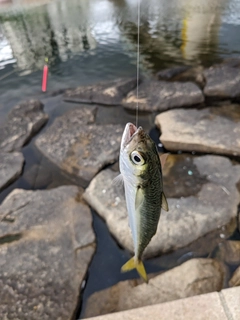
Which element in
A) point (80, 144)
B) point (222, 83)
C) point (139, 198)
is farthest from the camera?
point (222, 83)

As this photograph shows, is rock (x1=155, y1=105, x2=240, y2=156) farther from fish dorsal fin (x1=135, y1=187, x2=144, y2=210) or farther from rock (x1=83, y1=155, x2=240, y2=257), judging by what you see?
fish dorsal fin (x1=135, y1=187, x2=144, y2=210)

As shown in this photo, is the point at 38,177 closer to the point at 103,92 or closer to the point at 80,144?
the point at 80,144

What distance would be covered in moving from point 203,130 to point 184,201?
78.7 inches

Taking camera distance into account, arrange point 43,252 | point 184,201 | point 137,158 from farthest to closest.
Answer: point 184,201 < point 43,252 < point 137,158

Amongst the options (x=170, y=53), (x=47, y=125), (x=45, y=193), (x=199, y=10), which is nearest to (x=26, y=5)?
(x=199, y=10)

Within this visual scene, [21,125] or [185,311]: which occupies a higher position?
[185,311]

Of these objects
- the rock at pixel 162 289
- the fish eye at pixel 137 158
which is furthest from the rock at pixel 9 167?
the fish eye at pixel 137 158

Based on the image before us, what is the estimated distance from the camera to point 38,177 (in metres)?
5.14

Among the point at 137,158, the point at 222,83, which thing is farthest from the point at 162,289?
the point at 222,83

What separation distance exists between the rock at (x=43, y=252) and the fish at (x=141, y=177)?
63.0 inches

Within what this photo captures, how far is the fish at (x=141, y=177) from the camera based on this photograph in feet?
5.52

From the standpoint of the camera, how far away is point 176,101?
6828mm

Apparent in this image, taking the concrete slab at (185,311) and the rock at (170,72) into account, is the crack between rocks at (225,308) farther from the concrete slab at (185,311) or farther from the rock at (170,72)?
the rock at (170,72)

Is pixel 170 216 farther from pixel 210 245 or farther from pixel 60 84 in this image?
pixel 60 84
